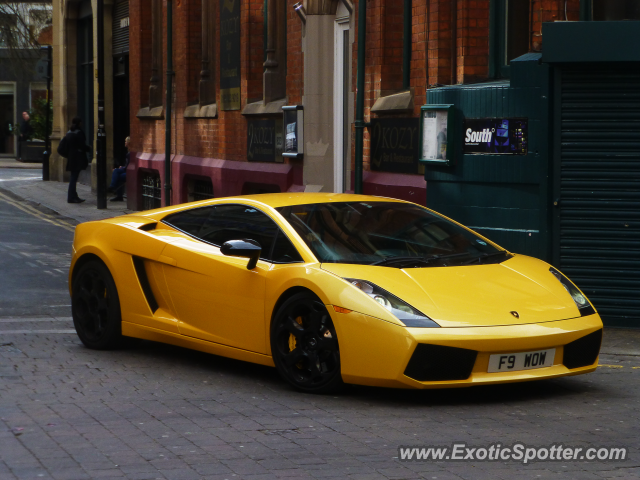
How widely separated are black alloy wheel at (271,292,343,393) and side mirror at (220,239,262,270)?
42cm

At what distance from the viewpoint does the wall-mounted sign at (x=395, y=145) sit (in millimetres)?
12766

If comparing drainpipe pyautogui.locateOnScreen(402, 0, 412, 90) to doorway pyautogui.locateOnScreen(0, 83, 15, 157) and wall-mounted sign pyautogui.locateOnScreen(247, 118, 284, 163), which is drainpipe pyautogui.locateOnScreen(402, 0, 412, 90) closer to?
wall-mounted sign pyautogui.locateOnScreen(247, 118, 284, 163)

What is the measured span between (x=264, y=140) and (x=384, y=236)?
35.3ft

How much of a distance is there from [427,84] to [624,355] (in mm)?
5238

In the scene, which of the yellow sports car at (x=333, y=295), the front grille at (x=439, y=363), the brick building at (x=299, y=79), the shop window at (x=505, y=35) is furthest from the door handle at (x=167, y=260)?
the shop window at (x=505, y=35)

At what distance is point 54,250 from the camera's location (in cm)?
1523

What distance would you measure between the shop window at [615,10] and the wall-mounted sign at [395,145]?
2546mm

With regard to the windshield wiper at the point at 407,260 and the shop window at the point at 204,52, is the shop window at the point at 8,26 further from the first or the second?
the windshield wiper at the point at 407,260

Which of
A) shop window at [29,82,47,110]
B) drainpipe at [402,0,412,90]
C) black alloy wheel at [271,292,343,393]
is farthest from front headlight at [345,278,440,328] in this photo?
shop window at [29,82,47,110]

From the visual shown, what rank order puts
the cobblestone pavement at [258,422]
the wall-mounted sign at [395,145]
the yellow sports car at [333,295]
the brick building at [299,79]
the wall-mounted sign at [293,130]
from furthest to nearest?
the wall-mounted sign at [293,130] < the wall-mounted sign at [395,145] < the brick building at [299,79] < the yellow sports car at [333,295] < the cobblestone pavement at [258,422]

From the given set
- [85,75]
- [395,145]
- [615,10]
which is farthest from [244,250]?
[85,75]

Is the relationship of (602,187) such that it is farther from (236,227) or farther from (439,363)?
(439,363)

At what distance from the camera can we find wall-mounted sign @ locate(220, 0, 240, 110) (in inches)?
745

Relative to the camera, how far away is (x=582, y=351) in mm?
6594
